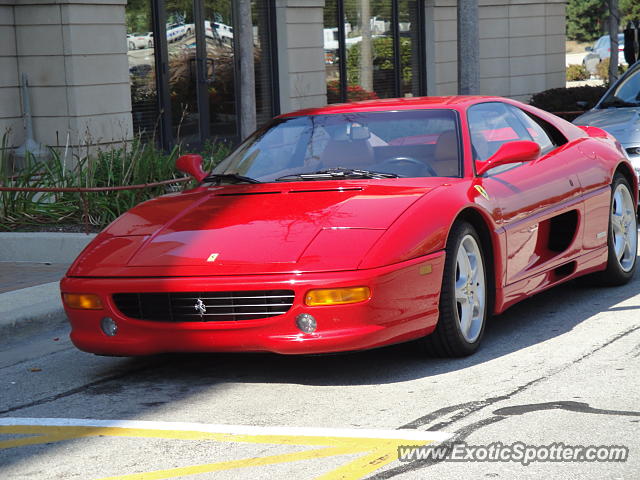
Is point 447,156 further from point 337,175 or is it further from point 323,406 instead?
point 323,406

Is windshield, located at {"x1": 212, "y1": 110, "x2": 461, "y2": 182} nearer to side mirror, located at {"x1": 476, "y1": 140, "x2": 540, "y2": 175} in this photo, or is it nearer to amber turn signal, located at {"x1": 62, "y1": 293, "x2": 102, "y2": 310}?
side mirror, located at {"x1": 476, "y1": 140, "x2": 540, "y2": 175}

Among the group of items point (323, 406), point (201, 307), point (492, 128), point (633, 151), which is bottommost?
point (323, 406)

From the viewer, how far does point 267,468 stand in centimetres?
439

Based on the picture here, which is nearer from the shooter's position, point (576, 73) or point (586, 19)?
point (576, 73)

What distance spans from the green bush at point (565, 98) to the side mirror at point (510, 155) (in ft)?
48.8

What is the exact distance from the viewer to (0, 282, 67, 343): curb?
7.43 m

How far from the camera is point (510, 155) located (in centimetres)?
653

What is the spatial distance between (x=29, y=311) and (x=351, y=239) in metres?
2.93

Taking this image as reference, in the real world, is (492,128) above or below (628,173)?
above

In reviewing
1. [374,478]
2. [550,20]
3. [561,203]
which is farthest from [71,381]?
[550,20]

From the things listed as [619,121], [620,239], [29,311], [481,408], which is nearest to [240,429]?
[481,408]

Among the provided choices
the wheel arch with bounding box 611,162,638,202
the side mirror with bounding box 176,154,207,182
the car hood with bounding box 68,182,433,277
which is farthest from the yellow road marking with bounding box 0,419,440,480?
the wheel arch with bounding box 611,162,638,202

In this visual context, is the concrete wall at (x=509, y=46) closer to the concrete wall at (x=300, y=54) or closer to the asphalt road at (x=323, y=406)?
the concrete wall at (x=300, y=54)

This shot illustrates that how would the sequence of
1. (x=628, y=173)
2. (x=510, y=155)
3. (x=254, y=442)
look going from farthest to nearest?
(x=628, y=173) → (x=510, y=155) → (x=254, y=442)
